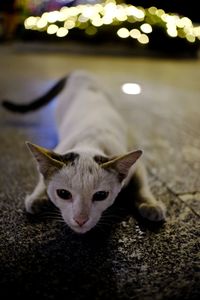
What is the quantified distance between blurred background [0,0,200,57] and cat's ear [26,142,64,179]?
10.8 feet

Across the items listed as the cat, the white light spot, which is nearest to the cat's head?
the cat

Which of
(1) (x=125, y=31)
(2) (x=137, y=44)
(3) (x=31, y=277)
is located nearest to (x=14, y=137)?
(3) (x=31, y=277)

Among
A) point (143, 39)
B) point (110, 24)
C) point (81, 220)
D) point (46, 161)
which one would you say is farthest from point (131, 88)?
point (81, 220)

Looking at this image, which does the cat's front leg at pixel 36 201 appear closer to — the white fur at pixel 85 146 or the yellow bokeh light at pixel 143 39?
the white fur at pixel 85 146

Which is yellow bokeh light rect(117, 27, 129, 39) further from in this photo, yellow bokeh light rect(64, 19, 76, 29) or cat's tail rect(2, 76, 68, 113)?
cat's tail rect(2, 76, 68, 113)

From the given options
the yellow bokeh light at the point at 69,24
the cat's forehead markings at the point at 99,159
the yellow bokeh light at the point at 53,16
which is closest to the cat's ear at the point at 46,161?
the cat's forehead markings at the point at 99,159

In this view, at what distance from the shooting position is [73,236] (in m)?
1.37

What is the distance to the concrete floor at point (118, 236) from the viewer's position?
1.13 metres

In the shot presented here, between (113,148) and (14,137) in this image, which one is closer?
(113,148)

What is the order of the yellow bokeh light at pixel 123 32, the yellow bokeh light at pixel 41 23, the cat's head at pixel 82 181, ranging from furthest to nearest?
the yellow bokeh light at pixel 123 32, the yellow bokeh light at pixel 41 23, the cat's head at pixel 82 181

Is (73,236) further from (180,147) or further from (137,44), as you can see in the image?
(137,44)

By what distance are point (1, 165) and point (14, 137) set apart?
0.40m

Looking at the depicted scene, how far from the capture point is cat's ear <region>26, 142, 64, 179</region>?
1.31 meters

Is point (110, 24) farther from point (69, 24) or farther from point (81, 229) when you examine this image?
point (81, 229)
